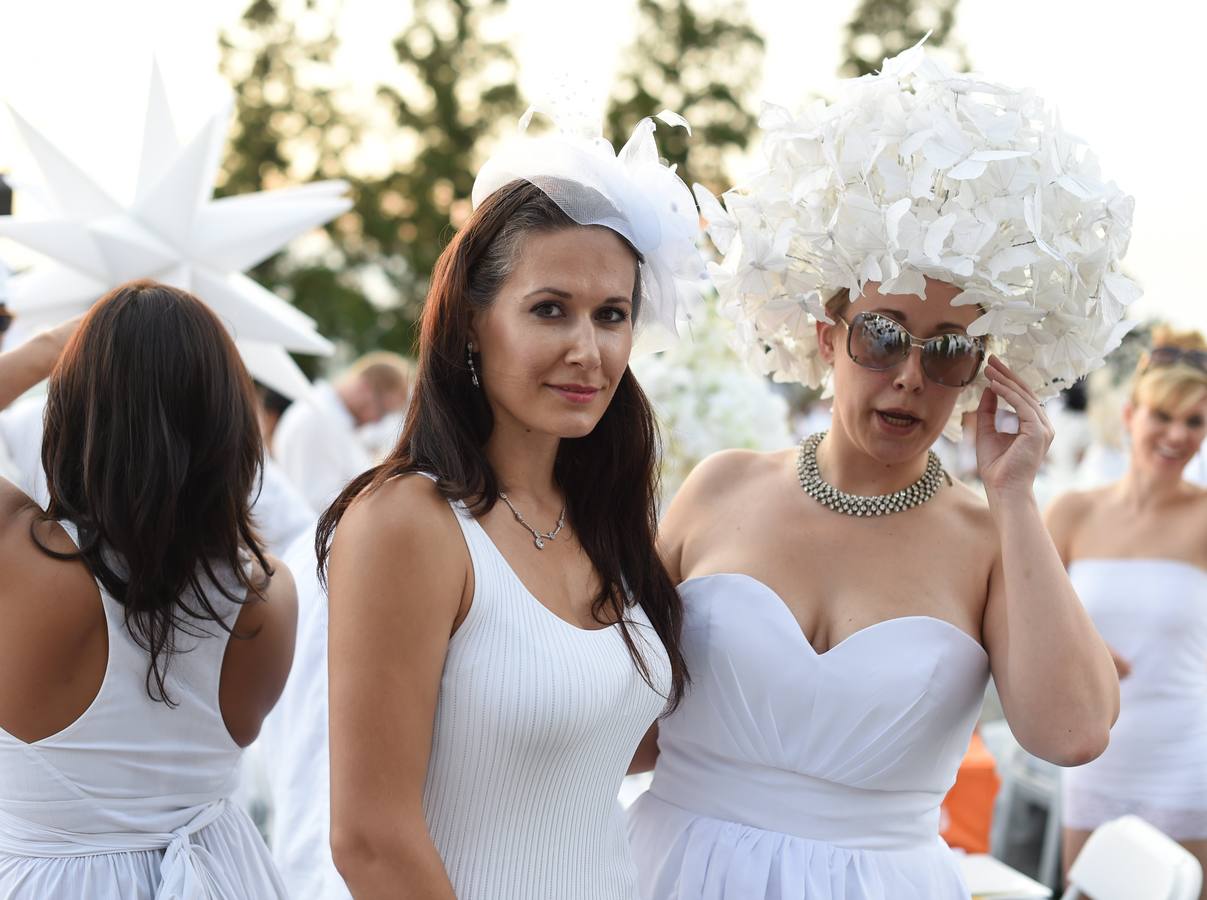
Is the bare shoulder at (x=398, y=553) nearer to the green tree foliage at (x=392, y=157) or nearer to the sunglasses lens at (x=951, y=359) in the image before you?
the sunglasses lens at (x=951, y=359)

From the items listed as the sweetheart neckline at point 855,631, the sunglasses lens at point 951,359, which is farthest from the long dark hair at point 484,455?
the sunglasses lens at point 951,359

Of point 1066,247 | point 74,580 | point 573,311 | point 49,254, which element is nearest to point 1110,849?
point 1066,247

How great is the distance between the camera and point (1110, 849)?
3.70m

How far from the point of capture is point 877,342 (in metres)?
2.48

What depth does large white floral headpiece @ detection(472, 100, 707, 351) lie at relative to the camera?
2.21m

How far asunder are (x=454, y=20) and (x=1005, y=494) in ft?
88.4

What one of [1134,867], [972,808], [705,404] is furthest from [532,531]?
[972,808]

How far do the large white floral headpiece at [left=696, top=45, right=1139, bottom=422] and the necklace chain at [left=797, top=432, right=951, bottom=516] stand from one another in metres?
0.34

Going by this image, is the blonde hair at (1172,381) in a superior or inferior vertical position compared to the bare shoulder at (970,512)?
inferior

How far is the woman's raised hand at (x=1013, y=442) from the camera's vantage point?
8.05ft

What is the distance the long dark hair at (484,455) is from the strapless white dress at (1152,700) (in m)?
3.03

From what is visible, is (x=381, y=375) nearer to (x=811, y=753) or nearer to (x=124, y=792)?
(x=124, y=792)

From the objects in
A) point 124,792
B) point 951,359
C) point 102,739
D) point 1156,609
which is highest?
point 951,359

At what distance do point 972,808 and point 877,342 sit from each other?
2.71 metres
